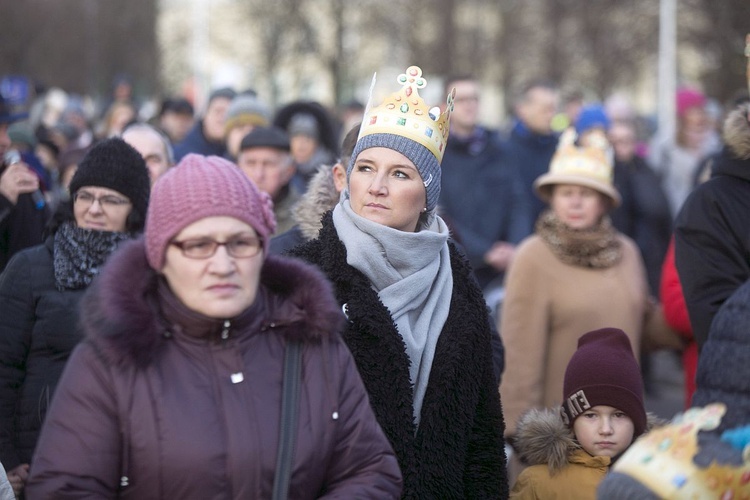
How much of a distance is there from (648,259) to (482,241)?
2341mm

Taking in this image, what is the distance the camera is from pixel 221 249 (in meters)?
3.32

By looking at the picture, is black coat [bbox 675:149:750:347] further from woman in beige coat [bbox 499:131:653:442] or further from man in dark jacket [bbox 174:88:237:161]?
man in dark jacket [bbox 174:88:237:161]

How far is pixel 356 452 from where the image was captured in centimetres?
348

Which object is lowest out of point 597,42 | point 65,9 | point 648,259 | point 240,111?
point 648,259

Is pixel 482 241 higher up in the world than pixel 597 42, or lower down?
lower down

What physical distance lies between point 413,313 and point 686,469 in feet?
5.15

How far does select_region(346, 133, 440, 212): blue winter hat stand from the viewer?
15.3 feet

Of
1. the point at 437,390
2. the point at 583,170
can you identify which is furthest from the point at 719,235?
the point at 583,170

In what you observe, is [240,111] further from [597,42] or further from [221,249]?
[597,42]

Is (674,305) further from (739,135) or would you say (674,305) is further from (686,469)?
(686,469)

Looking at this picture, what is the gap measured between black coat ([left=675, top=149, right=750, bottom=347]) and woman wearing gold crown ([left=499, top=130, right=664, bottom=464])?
1102 millimetres

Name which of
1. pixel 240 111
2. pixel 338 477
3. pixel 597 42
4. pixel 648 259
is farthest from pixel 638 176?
pixel 597 42

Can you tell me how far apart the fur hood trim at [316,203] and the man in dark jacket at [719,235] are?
5.05ft

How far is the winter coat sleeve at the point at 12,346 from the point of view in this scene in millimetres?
4871
